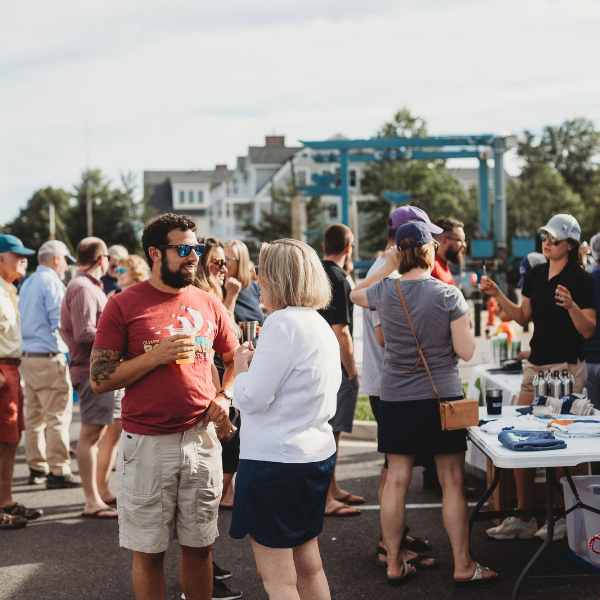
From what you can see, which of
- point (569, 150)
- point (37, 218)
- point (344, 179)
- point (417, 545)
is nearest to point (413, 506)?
point (417, 545)

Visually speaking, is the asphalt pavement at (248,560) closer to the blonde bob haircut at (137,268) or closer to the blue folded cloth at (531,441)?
the blue folded cloth at (531,441)

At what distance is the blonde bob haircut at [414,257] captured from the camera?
4.07 m

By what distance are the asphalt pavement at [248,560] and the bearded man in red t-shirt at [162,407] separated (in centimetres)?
106

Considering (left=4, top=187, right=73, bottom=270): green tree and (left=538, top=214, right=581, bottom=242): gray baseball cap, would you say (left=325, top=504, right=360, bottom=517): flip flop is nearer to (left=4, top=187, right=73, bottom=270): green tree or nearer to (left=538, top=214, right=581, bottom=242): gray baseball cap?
(left=538, top=214, right=581, bottom=242): gray baseball cap

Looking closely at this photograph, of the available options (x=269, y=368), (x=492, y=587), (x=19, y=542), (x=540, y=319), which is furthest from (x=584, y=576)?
(x=19, y=542)

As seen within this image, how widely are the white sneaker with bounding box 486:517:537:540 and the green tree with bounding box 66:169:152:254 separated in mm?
46553

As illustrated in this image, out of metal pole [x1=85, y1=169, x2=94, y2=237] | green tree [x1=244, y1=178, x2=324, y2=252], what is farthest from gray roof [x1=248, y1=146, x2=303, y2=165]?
metal pole [x1=85, y1=169, x2=94, y2=237]

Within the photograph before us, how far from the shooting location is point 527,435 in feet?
12.5

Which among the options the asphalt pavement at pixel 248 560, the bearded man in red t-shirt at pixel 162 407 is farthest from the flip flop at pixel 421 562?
the bearded man in red t-shirt at pixel 162 407

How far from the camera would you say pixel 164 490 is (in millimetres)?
3256

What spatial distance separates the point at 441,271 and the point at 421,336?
1250mm

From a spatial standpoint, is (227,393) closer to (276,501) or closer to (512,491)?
(276,501)

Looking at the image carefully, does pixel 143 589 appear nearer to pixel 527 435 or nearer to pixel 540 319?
pixel 527 435

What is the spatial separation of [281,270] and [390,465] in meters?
1.82
